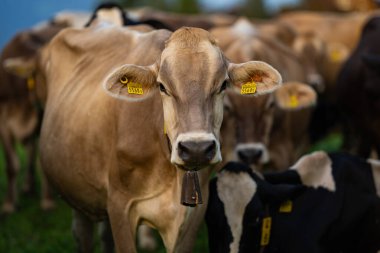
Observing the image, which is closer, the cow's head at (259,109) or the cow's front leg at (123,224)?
the cow's front leg at (123,224)

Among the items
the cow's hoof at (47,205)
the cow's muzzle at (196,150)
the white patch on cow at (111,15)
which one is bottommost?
the cow's hoof at (47,205)

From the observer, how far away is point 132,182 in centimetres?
489

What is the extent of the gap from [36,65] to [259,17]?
3802 centimetres

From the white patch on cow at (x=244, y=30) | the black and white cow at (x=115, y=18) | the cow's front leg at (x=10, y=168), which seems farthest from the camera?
the cow's front leg at (x=10, y=168)

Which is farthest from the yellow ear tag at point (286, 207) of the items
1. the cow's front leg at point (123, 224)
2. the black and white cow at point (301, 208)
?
the cow's front leg at point (123, 224)

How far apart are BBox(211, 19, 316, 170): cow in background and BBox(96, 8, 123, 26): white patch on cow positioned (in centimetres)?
114

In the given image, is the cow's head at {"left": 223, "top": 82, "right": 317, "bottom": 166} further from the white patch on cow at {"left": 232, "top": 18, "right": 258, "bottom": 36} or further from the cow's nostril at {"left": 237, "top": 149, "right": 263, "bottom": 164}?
the white patch on cow at {"left": 232, "top": 18, "right": 258, "bottom": 36}

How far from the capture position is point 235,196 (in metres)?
5.39

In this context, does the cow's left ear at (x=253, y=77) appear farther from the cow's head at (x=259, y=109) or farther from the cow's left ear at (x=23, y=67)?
the cow's left ear at (x=23, y=67)

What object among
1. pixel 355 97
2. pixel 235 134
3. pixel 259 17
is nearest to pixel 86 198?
pixel 235 134

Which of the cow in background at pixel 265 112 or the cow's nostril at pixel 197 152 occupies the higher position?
the cow's nostril at pixel 197 152

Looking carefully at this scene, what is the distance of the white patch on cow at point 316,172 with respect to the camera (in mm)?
5757

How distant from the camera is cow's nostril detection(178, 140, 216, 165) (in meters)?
4.08

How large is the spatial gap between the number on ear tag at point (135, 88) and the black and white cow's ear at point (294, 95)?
2.94 m
